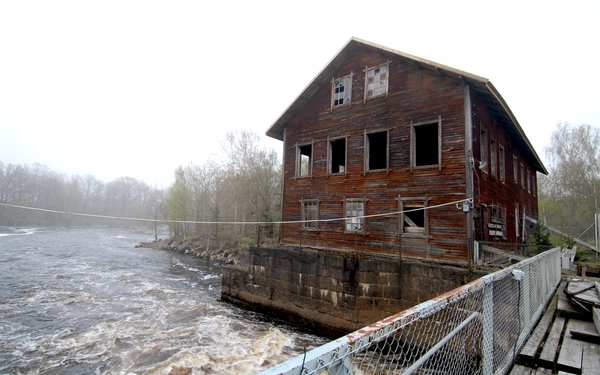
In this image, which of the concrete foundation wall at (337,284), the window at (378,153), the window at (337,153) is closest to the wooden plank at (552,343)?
the concrete foundation wall at (337,284)

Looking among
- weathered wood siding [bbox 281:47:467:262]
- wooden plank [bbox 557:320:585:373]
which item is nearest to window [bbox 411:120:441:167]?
weathered wood siding [bbox 281:47:467:262]

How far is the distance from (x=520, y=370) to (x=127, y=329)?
416 inches

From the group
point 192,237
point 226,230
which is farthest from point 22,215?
point 226,230

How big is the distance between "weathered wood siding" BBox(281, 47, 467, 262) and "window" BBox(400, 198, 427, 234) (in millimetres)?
200

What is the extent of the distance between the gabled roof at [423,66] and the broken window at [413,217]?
4.43m

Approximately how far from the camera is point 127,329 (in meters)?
9.72

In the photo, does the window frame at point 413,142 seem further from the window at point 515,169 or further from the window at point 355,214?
the window at point 515,169

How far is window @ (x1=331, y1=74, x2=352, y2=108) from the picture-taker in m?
13.6

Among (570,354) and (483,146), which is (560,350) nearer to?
(570,354)

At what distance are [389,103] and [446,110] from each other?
87.9 inches

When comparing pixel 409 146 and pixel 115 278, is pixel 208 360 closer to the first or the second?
pixel 409 146

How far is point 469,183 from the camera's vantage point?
390 inches

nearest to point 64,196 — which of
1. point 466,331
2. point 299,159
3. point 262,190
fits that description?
point 262,190

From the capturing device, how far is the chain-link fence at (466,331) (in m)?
1.25
